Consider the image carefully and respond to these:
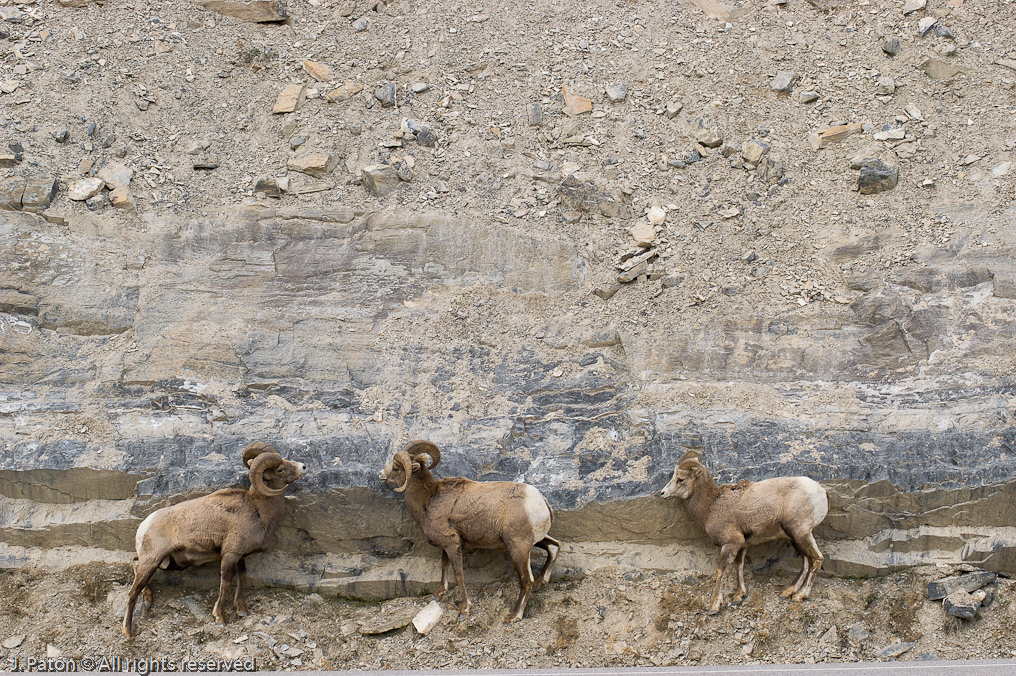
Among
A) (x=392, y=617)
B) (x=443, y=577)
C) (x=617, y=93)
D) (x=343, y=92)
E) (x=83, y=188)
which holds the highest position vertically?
(x=617, y=93)

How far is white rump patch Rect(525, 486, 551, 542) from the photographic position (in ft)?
22.1

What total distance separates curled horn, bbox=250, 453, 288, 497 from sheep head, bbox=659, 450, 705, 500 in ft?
10.8

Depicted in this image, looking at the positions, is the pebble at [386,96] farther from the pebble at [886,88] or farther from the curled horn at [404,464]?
the pebble at [886,88]

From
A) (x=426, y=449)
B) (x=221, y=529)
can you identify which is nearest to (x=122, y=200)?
(x=221, y=529)

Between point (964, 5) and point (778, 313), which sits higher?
point (964, 5)

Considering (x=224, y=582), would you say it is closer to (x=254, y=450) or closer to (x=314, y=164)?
(x=254, y=450)

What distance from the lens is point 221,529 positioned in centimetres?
673

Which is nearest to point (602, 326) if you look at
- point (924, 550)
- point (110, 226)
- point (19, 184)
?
point (924, 550)

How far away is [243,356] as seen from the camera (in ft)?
26.7

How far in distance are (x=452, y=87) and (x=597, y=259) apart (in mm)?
3235

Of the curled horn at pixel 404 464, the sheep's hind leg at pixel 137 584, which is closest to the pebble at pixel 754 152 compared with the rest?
the curled horn at pixel 404 464

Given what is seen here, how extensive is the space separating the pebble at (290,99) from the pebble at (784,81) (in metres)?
5.99

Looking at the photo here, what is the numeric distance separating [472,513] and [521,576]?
66 centimetres

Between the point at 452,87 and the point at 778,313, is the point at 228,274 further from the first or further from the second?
the point at 778,313
